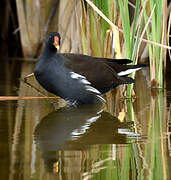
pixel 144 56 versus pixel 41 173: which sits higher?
pixel 144 56

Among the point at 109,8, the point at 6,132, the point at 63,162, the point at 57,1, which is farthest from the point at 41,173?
the point at 57,1

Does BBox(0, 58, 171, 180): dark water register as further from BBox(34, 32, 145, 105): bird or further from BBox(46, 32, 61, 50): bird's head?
BBox(46, 32, 61, 50): bird's head

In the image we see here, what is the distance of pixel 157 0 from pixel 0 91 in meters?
1.46

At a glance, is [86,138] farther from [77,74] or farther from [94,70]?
[94,70]

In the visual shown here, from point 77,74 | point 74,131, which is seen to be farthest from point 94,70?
point 74,131

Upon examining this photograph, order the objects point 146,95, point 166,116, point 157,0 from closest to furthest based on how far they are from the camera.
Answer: point 166,116 → point 157,0 → point 146,95

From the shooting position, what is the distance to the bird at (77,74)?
3.84 m

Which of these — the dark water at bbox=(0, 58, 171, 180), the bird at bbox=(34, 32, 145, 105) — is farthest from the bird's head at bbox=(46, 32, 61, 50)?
the dark water at bbox=(0, 58, 171, 180)

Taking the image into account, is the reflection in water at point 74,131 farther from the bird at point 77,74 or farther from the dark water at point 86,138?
the bird at point 77,74

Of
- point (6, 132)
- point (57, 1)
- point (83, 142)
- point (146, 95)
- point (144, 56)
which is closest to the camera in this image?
point (83, 142)

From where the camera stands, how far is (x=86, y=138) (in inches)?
116

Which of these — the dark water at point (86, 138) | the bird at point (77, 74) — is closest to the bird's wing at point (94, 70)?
the bird at point (77, 74)

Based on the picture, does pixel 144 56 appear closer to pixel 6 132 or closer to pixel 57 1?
pixel 57 1

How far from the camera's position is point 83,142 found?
2844mm
